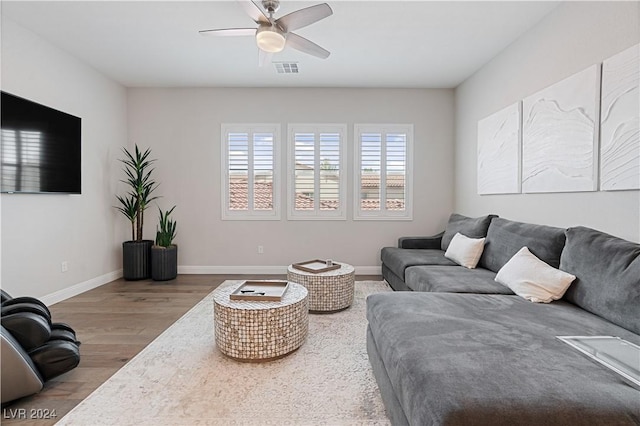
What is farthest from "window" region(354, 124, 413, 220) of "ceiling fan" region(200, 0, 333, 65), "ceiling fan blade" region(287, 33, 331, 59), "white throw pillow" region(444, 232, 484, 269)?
"ceiling fan" region(200, 0, 333, 65)

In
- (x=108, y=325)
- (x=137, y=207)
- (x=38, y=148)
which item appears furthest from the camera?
(x=137, y=207)

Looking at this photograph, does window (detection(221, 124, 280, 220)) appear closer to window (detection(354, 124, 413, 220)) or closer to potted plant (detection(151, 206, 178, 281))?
potted plant (detection(151, 206, 178, 281))

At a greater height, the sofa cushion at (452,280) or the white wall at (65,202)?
the white wall at (65,202)

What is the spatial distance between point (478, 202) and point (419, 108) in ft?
5.61

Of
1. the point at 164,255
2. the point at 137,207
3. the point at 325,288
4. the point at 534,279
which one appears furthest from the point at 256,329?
the point at 137,207

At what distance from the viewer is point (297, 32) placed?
3.37 meters

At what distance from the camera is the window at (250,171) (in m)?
5.04

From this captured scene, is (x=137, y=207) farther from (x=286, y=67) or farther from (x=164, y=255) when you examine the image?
(x=286, y=67)

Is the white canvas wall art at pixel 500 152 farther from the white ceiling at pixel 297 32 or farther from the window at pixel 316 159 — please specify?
the window at pixel 316 159

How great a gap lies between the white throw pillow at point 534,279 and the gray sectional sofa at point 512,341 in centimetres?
7

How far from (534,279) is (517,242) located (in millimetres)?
631

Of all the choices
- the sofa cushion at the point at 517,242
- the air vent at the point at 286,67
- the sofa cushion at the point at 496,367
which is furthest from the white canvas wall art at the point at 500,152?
the air vent at the point at 286,67

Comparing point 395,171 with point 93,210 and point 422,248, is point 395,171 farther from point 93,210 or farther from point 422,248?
point 93,210

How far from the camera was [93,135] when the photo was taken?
4.27 m
